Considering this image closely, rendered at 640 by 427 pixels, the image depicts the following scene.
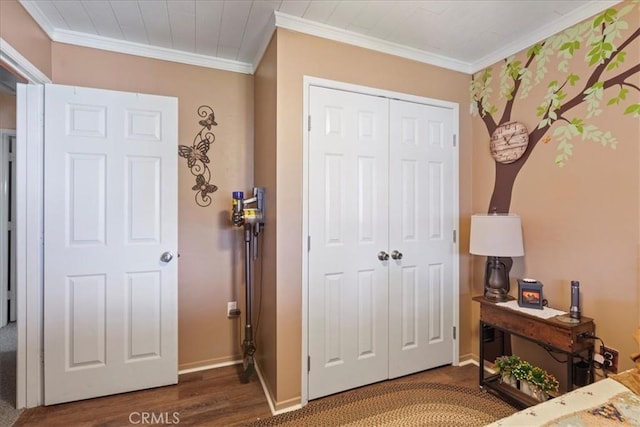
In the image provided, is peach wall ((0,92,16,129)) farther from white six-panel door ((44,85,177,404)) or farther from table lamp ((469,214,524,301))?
table lamp ((469,214,524,301))

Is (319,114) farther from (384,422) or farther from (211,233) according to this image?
(384,422)

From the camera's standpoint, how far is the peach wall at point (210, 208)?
240 cm

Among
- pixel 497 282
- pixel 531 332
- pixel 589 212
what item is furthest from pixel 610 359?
pixel 589 212

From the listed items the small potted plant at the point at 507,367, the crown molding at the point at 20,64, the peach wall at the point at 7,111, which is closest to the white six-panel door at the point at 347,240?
the small potted plant at the point at 507,367

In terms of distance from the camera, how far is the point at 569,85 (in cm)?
195

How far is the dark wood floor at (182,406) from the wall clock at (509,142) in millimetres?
1653

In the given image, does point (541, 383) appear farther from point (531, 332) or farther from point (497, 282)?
point (497, 282)

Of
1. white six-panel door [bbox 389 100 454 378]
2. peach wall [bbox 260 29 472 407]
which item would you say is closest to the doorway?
peach wall [bbox 260 29 472 407]

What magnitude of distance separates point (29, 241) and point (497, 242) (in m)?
2.96

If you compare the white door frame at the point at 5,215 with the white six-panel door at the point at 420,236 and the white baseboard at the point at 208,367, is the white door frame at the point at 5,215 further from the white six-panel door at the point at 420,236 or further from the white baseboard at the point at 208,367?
the white six-panel door at the point at 420,236

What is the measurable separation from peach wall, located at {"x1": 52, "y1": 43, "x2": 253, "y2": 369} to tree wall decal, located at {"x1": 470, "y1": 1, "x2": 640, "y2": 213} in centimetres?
196

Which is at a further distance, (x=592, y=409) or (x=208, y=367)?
(x=208, y=367)

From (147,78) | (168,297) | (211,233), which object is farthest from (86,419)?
(147,78)

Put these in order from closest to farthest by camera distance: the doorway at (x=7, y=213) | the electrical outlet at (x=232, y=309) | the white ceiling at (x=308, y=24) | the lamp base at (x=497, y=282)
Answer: the white ceiling at (x=308, y=24)
the lamp base at (x=497, y=282)
the electrical outlet at (x=232, y=309)
the doorway at (x=7, y=213)
